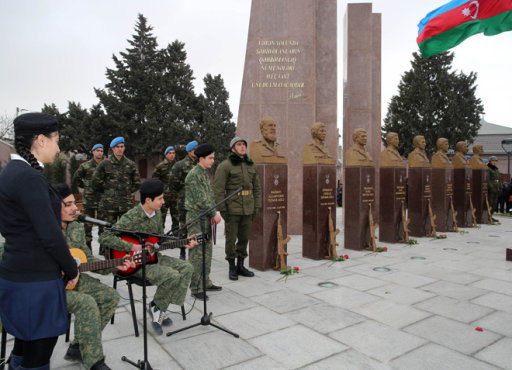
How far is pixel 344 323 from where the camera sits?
384cm

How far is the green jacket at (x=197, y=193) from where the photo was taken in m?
4.61

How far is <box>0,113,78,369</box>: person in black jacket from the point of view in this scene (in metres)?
2.00

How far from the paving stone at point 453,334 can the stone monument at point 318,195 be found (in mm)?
3060

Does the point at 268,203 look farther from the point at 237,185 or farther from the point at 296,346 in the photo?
the point at 296,346

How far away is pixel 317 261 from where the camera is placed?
6.79 meters

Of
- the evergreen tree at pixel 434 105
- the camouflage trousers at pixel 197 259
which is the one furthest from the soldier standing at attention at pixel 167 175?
the evergreen tree at pixel 434 105

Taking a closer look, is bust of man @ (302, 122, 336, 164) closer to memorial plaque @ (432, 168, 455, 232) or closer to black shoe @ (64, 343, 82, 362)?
memorial plaque @ (432, 168, 455, 232)

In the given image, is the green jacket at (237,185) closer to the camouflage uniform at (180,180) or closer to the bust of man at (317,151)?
the bust of man at (317,151)

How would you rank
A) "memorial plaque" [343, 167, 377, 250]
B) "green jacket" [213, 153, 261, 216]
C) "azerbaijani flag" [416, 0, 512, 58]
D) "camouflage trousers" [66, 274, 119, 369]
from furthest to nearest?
"memorial plaque" [343, 167, 377, 250] < "azerbaijani flag" [416, 0, 512, 58] < "green jacket" [213, 153, 261, 216] < "camouflage trousers" [66, 274, 119, 369]

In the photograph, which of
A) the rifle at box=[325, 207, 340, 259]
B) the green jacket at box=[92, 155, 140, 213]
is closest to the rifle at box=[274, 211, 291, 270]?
the rifle at box=[325, 207, 340, 259]

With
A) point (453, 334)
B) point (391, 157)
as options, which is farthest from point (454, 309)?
point (391, 157)

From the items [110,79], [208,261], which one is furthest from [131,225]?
[110,79]

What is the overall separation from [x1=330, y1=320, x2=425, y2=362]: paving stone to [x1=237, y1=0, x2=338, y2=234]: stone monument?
662cm

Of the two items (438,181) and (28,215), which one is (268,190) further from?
(438,181)
